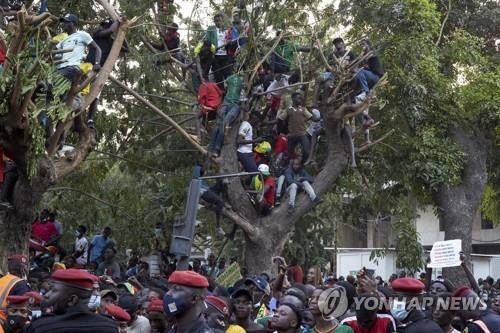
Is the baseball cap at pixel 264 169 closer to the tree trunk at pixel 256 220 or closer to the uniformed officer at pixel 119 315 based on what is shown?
the tree trunk at pixel 256 220

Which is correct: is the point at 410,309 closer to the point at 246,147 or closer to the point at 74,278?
the point at 74,278

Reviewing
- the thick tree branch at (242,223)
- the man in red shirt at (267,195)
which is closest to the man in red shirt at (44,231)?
the thick tree branch at (242,223)

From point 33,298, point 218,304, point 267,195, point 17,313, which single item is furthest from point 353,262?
point 17,313

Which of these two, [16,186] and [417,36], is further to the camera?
[417,36]

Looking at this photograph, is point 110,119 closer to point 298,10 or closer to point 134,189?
point 134,189

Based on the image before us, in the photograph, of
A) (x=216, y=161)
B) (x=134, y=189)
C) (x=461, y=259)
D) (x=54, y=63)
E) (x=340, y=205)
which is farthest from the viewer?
(x=340, y=205)

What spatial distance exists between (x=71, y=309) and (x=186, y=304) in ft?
2.28

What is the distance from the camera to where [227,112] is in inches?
592

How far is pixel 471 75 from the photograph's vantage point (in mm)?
17453

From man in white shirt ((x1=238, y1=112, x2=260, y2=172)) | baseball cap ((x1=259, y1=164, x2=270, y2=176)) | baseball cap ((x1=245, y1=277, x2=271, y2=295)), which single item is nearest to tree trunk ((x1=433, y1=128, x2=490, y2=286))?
baseball cap ((x1=259, y1=164, x2=270, y2=176))

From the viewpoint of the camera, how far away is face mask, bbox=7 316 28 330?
6043 millimetres

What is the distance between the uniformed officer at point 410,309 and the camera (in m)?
6.11

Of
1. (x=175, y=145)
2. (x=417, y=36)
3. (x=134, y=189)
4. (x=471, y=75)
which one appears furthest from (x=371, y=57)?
(x=134, y=189)

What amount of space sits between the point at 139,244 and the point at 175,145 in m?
3.12
